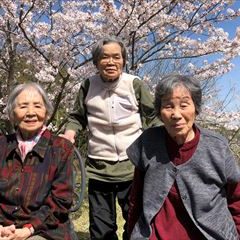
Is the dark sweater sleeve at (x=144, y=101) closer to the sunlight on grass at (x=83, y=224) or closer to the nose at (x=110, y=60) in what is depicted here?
the nose at (x=110, y=60)

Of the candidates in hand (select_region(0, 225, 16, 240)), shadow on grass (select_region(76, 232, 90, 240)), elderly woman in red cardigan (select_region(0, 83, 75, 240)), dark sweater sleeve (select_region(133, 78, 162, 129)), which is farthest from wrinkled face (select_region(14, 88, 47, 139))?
shadow on grass (select_region(76, 232, 90, 240))

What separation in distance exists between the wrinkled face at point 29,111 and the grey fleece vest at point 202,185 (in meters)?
0.63

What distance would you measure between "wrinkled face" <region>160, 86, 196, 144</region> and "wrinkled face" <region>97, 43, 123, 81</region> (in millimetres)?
738

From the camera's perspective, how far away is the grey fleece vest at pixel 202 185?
1864mm

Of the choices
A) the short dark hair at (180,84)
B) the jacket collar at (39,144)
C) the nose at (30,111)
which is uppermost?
the short dark hair at (180,84)

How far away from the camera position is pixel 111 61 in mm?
2561

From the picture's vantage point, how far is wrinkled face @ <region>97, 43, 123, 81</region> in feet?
8.36

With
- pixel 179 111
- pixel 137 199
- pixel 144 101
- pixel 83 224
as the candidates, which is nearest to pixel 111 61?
pixel 144 101

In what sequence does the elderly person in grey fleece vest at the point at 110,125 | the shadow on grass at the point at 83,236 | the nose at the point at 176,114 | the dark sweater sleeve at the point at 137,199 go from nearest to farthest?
the nose at the point at 176,114 < the dark sweater sleeve at the point at 137,199 < the elderly person in grey fleece vest at the point at 110,125 < the shadow on grass at the point at 83,236

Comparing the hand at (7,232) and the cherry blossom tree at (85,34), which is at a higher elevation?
the cherry blossom tree at (85,34)

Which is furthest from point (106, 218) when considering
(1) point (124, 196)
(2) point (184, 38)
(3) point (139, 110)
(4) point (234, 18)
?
(4) point (234, 18)

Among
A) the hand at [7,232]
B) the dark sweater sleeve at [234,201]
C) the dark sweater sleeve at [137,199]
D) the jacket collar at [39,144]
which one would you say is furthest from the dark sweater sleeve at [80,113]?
the dark sweater sleeve at [234,201]

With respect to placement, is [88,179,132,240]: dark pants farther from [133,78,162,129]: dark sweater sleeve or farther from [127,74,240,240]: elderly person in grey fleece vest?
[127,74,240,240]: elderly person in grey fleece vest

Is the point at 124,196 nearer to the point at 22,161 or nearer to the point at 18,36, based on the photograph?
the point at 22,161
